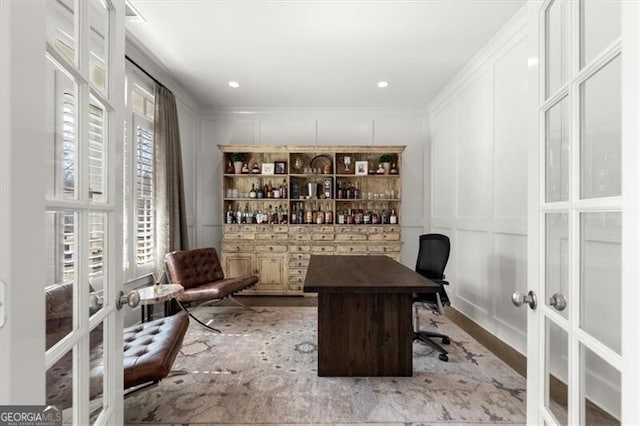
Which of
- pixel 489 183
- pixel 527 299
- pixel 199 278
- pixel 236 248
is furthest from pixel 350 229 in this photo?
pixel 527 299

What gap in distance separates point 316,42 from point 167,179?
2.41 meters

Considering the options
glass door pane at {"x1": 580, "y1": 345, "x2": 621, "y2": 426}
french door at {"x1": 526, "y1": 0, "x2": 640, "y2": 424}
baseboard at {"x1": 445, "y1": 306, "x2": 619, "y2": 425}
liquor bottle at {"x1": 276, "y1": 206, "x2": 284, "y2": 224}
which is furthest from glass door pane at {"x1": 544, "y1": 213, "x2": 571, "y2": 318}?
liquor bottle at {"x1": 276, "y1": 206, "x2": 284, "y2": 224}

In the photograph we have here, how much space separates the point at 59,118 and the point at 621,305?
57.0 inches

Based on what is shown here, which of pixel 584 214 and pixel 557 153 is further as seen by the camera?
pixel 557 153

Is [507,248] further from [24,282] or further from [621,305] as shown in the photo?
[24,282]

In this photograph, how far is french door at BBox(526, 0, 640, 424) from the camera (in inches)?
26.7

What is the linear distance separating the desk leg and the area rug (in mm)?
86

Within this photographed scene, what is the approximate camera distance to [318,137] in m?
5.27

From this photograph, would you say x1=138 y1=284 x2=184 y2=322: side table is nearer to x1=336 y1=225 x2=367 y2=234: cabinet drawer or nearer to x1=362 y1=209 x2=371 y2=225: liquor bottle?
x1=336 y1=225 x2=367 y2=234: cabinet drawer

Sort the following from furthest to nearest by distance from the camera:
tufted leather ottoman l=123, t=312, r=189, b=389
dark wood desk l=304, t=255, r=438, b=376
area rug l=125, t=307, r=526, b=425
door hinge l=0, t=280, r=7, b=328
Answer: dark wood desk l=304, t=255, r=438, b=376 < area rug l=125, t=307, r=526, b=425 < tufted leather ottoman l=123, t=312, r=189, b=389 < door hinge l=0, t=280, r=7, b=328

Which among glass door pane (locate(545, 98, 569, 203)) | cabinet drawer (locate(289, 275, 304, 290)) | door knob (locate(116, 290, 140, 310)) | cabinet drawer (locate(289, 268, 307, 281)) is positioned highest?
glass door pane (locate(545, 98, 569, 203))

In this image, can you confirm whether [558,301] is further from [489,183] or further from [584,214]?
[489,183]

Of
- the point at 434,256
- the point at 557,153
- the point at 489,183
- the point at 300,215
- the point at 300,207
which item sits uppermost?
the point at 489,183
